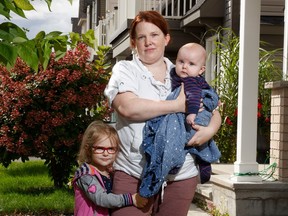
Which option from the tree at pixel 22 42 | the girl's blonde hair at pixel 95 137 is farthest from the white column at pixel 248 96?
the tree at pixel 22 42

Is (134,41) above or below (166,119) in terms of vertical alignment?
above

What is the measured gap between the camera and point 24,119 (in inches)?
355

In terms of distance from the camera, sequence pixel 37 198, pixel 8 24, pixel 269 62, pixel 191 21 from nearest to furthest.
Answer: pixel 8 24
pixel 37 198
pixel 269 62
pixel 191 21

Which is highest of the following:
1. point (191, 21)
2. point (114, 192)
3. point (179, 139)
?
point (191, 21)

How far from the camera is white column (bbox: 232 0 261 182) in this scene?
7.28 m

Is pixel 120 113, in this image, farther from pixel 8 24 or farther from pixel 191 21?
pixel 191 21

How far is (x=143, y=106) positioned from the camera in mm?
2938

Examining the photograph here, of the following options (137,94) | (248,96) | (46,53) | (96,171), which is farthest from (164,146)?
(248,96)

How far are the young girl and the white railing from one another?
420 inches

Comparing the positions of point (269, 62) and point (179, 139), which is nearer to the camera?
point (179, 139)

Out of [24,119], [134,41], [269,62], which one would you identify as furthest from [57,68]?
[134,41]

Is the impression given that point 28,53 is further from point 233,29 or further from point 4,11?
point 233,29

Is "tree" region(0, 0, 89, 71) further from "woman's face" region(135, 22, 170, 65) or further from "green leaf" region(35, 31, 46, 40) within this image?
"woman's face" region(135, 22, 170, 65)

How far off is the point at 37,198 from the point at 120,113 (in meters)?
5.85
